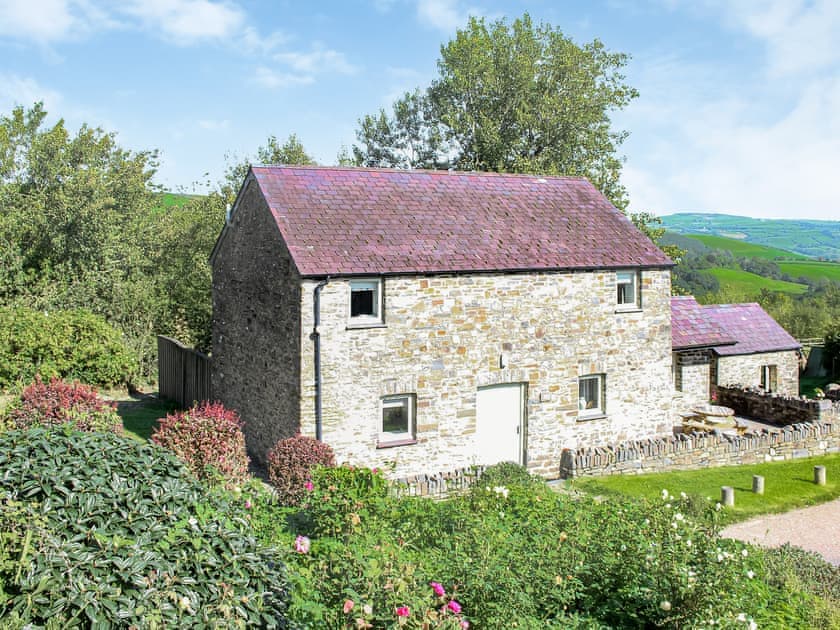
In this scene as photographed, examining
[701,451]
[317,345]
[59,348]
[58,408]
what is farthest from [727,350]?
[59,348]

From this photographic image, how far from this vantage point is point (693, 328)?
26.8 meters

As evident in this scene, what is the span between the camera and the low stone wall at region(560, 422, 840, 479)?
1923cm

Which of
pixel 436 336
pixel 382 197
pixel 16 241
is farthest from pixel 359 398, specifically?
pixel 16 241

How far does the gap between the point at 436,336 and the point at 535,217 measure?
5.30 m

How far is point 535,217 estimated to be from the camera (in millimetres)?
21047

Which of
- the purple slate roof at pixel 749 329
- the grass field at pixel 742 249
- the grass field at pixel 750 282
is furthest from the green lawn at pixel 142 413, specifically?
the grass field at pixel 742 249

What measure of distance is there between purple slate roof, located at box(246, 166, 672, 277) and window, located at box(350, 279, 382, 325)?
469 millimetres

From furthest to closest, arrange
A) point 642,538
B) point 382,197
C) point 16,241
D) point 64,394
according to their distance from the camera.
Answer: point 16,241 → point 382,197 → point 64,394 → point 642,538

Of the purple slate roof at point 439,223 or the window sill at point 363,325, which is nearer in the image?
the window sill at point 363,325

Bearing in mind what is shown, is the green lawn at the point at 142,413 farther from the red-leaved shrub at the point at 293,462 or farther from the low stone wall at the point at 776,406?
the low stone wall at the point at 776,406

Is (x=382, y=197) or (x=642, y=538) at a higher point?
(x=382, y=197)

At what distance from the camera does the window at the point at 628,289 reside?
20.9m

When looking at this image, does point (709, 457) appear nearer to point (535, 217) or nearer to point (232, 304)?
point (535, 217)

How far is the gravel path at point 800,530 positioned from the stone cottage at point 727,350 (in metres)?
8.83
